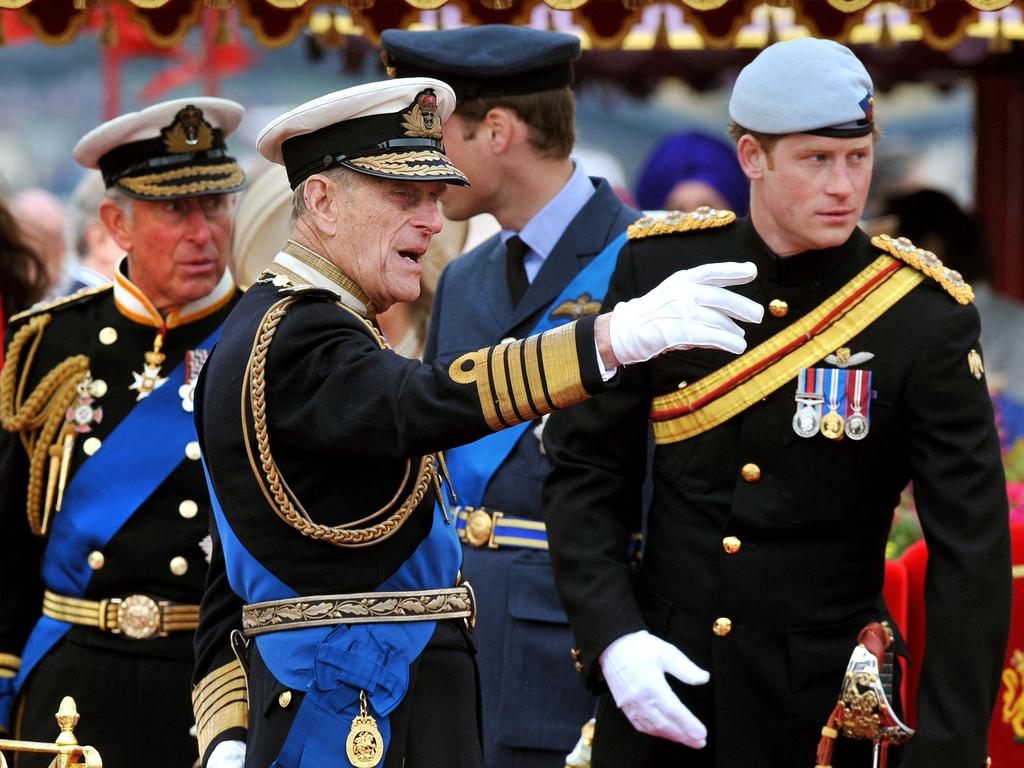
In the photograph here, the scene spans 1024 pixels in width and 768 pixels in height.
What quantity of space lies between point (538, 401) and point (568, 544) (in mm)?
716

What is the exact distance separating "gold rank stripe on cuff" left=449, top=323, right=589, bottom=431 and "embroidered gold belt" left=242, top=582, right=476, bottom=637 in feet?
1.37

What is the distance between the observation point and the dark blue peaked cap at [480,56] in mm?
4477

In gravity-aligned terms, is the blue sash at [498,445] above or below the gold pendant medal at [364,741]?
above

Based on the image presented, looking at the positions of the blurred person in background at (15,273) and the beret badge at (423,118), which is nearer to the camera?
the beret badge at (423,118)

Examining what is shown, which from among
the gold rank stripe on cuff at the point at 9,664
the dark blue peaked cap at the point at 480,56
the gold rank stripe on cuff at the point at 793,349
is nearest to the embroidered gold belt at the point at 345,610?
the gold rank stripe on cuff at the point at 793,349

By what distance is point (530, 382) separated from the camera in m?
2.93

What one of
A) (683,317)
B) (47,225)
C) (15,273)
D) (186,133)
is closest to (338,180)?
(683,317)

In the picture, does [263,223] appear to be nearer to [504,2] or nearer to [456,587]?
[504,2]

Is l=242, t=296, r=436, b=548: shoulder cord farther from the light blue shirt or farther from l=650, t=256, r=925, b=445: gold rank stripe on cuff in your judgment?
the light blue shirt

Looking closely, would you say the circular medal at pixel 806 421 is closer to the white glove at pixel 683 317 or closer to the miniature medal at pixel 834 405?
the miniature medal at pixel 834 405

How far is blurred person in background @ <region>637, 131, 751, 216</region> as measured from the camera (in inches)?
319

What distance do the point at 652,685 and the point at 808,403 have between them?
0.62m

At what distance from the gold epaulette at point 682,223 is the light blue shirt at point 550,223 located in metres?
0.73

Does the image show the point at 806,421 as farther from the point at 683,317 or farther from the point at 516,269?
the point at 516,269
